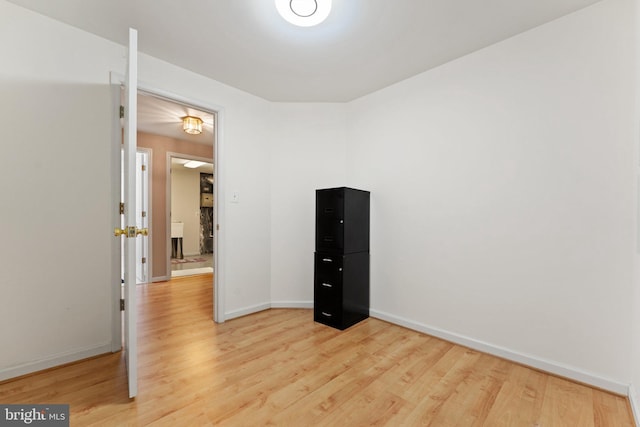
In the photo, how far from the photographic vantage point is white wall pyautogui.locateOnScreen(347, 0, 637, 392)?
5.42 ft

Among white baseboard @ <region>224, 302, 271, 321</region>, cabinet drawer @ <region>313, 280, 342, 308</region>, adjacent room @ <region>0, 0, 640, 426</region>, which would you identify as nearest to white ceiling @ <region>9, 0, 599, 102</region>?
adjacent room @ <region>0, 0, 640, 426</region>


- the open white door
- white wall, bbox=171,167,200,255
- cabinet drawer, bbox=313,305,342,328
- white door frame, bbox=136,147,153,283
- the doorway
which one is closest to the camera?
the open white door

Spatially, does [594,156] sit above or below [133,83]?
below

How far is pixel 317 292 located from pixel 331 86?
6.76ft

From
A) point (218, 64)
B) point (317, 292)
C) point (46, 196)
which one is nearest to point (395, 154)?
point (317, 292)

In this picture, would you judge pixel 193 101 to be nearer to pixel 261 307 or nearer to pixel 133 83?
pixel 133 83

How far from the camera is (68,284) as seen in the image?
1.93 metres

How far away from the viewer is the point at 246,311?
2.93 metres

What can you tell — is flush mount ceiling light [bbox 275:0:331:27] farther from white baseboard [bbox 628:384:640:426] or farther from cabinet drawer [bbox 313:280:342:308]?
white baseboard [bbox 628:384:640:426]

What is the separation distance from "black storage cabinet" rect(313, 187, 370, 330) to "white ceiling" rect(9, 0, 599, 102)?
1134 millimetres
